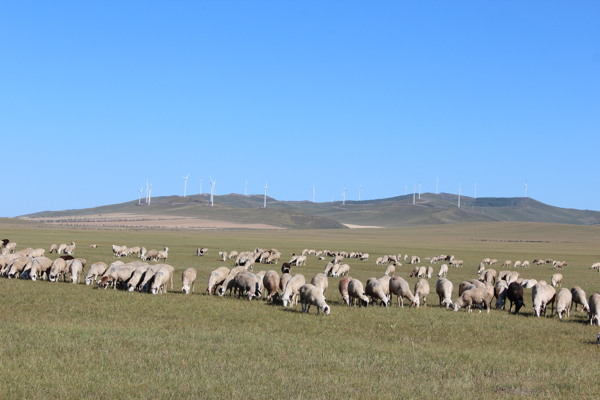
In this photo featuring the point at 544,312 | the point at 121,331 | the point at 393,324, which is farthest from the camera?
the point at 544,312

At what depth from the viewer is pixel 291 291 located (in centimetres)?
2230

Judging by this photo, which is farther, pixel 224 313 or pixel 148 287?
pixel 148 287

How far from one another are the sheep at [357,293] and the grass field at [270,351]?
84 centimetres

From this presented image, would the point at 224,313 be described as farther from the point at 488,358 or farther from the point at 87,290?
the point at 488,358

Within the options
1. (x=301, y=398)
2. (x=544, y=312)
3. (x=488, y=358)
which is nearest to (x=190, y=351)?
(x=301, y=398)

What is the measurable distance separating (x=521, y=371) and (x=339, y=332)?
204 inches

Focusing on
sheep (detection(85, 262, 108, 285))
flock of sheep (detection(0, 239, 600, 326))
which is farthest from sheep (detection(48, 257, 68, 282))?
sheep (detection(85, 262, 108, 285))

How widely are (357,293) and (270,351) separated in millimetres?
8940

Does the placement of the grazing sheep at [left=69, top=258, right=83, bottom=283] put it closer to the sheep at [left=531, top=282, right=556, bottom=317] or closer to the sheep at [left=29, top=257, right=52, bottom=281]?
the sheep at [left=29, top=257, right=52, bottom=281]

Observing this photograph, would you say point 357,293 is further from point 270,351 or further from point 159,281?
point 270,351

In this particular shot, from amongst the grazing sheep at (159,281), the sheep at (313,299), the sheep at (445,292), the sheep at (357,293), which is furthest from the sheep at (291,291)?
the sheep at (445,292)

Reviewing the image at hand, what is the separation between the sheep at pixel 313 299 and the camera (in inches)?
794

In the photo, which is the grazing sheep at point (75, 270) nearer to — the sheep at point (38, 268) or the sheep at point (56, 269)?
the sheep at point (56, 269)

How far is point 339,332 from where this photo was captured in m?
17.1
